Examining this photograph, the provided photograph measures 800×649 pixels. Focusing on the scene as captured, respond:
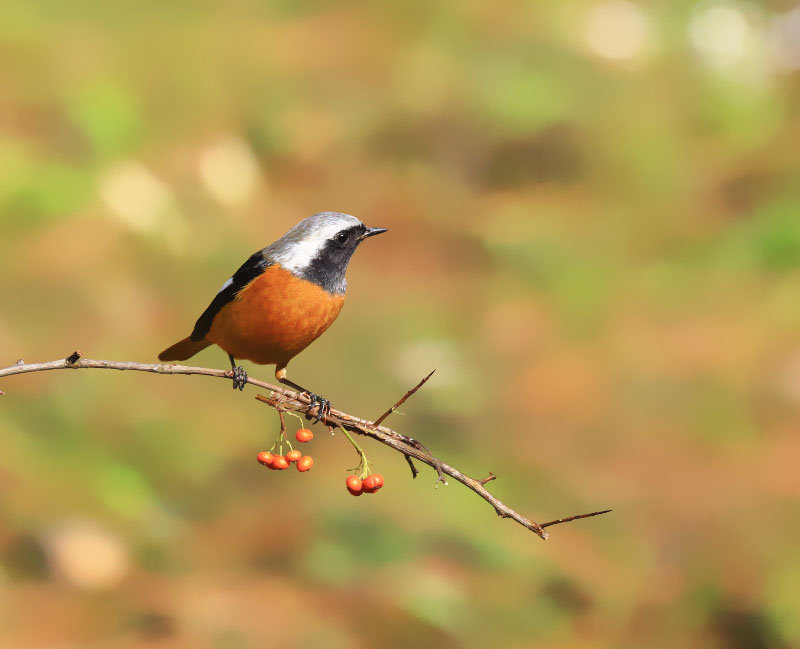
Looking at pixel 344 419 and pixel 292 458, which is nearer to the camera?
pixel 344 419

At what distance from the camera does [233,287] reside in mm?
5145

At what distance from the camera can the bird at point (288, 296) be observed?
180 inches

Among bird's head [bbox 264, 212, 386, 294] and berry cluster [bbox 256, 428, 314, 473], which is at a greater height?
bird's head [bbox 264, 212, 386, 294]

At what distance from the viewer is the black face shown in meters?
4.77

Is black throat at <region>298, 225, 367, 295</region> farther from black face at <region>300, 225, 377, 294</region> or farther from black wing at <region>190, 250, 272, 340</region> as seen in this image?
black wing at <region>190, 250, 272, 340</region>

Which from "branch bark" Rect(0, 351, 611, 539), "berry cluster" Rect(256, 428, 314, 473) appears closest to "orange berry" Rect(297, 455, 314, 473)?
"berry cluster" Rect(256, 428, 314, 473)

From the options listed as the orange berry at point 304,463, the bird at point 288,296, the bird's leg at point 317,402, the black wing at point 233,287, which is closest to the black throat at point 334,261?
the bird at point 288,296

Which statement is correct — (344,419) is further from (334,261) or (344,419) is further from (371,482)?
(334,261)

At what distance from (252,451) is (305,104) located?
6049 millimetres

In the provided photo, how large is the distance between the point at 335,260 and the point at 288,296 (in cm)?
35

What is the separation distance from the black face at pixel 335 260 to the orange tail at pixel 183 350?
1.06 m

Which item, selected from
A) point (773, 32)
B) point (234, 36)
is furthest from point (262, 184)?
point (773, 32)

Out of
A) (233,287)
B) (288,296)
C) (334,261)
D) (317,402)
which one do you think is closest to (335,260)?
(334,261)

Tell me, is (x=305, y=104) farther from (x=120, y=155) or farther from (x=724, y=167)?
(x=724, y=167)
